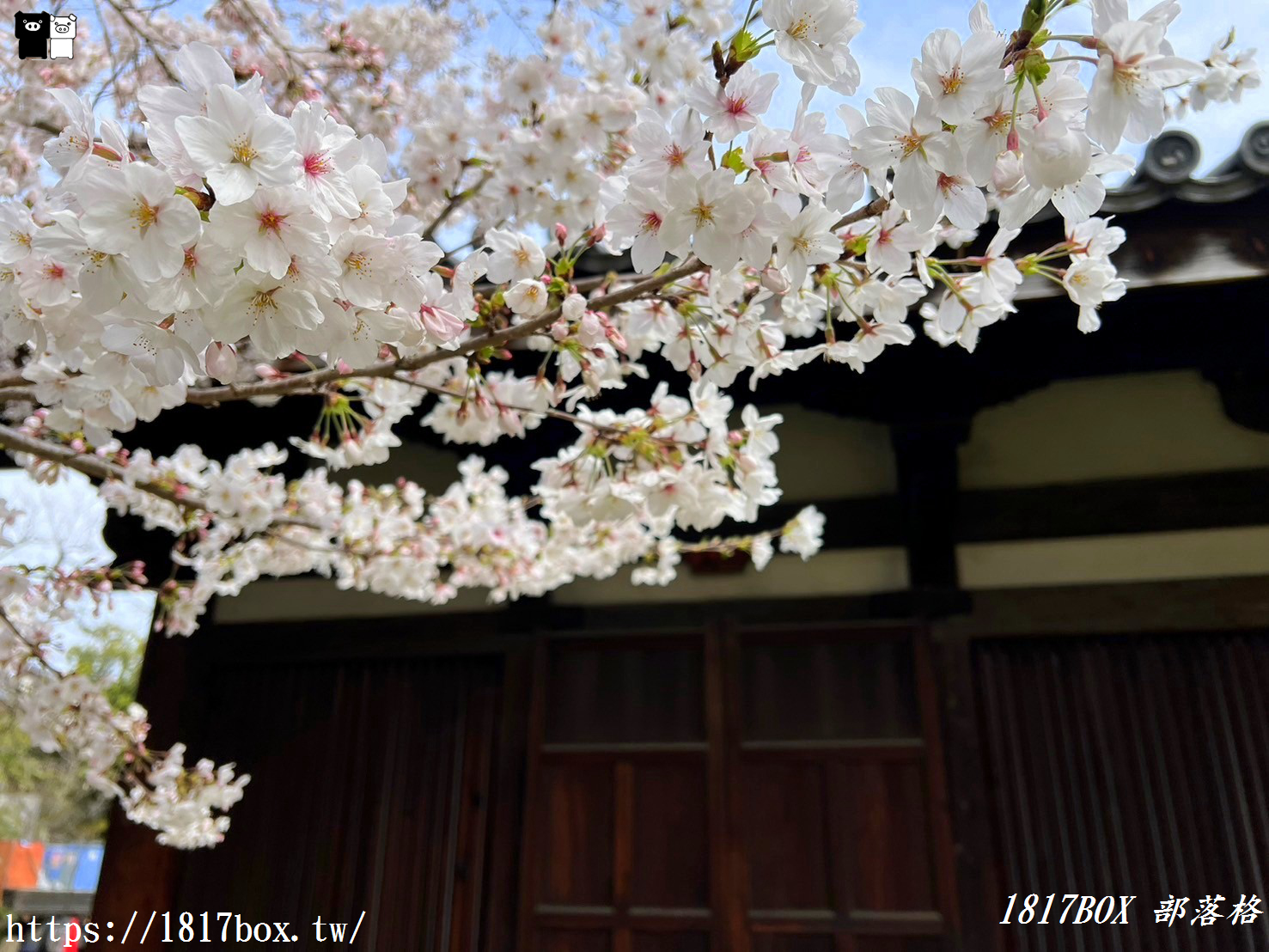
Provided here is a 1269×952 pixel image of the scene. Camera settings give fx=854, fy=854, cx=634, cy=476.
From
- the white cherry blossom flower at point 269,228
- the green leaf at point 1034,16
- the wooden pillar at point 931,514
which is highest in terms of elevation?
the wooden pillar at point 931,514

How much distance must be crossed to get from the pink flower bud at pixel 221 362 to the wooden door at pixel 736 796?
8.15 ft

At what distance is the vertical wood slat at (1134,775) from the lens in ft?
9.27

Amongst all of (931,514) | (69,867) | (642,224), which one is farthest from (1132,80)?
(69,867)

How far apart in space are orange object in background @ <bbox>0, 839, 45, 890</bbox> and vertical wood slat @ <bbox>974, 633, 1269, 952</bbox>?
10221mm

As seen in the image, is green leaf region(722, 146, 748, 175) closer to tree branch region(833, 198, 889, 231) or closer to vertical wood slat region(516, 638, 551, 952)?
tree branch region(833, 198, 889, 231)

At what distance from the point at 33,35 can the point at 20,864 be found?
414 inches

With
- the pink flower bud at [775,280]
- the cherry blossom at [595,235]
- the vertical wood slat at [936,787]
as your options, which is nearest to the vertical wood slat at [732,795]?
the vertical wood slat at [936,787]

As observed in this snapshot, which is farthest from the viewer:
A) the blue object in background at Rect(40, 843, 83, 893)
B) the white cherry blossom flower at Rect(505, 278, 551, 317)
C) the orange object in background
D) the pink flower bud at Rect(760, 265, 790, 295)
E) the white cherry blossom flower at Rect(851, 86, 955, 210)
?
the blue object in background at Rect(40, 843, 83, 893)

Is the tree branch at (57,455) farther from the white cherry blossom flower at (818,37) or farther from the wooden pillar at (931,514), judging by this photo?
the wooden pillar at (931,514)

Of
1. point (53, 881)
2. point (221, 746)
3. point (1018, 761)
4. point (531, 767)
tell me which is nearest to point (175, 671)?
point (221, 746)

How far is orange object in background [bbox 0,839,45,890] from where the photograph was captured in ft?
29.9

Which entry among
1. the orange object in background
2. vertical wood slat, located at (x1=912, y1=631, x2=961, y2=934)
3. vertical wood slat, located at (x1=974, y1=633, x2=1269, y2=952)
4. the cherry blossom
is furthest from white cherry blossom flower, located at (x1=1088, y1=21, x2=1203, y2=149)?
the orange object in background

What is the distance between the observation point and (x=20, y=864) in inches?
378

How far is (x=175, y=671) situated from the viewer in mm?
3793
